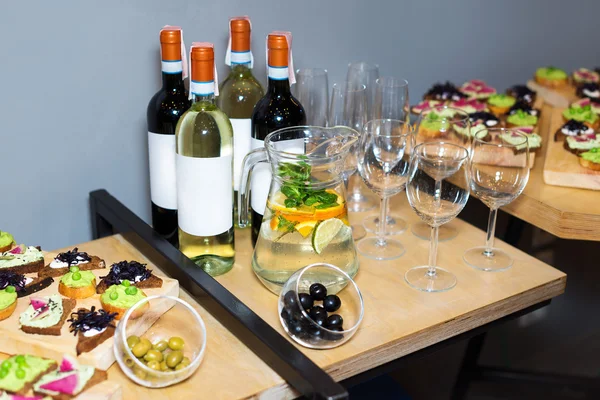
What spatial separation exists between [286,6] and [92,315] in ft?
2.88

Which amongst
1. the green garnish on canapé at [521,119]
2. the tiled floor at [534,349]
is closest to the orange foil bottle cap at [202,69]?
the green garnish on canapé at [521,119]

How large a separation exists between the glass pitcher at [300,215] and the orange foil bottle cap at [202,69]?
129 mm

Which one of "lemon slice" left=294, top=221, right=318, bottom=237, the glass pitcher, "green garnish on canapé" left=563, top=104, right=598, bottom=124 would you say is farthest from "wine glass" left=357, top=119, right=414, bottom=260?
"green garnish on canapé" left=563, top=104, right=598, bottom=124

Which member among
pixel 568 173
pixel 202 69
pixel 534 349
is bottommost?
pixel 534 349

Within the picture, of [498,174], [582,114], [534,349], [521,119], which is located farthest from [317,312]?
[534,349]

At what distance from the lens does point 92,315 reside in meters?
0.96

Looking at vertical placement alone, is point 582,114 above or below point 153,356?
above

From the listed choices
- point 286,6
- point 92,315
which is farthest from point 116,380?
point 286,6

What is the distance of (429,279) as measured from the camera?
1182 millimetres

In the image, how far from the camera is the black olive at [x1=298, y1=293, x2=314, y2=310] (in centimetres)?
98

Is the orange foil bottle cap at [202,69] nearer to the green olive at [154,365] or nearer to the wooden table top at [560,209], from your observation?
the green olive at [154,365]

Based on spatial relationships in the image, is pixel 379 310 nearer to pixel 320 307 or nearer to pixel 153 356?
pixel 320 307

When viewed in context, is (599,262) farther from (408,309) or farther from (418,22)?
(408,309)

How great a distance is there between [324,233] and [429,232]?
0.39 meters
